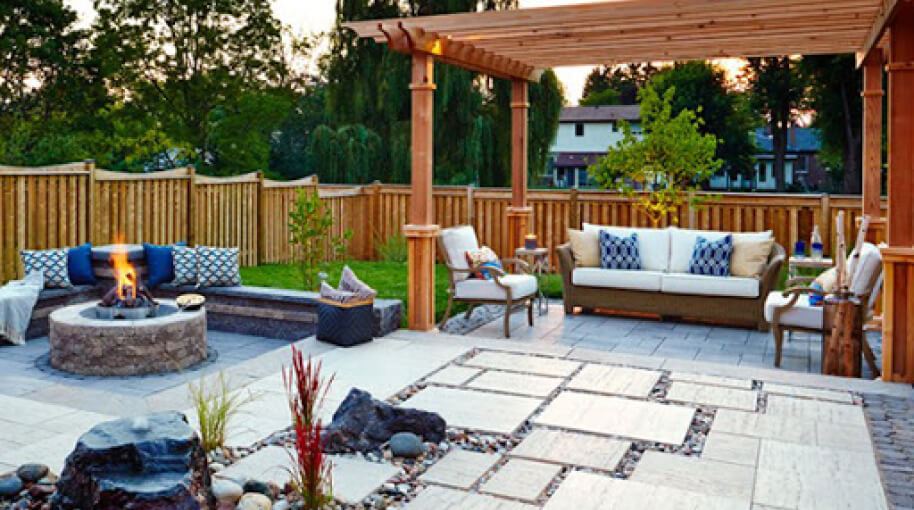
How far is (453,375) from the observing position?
5867 millimetres

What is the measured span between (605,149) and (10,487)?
107 ft

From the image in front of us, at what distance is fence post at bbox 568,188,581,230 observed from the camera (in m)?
11.9

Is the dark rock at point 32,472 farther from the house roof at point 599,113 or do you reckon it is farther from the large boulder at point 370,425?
the house roof at point 599,113

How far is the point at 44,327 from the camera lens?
24.8ft

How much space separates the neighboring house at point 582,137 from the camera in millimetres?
34469

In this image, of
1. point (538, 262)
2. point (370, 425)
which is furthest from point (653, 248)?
point (370, 425)

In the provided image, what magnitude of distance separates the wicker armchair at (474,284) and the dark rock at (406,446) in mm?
3488

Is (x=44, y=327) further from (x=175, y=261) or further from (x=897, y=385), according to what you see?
(x=897, y=385)

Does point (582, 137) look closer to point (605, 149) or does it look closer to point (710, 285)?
point (605, 149)

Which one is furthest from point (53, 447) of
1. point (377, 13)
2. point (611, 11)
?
point (377, 13)

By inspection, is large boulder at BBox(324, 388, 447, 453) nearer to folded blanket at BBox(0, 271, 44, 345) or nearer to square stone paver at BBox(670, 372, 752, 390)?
square stone paver at BBox(670, 372, 752, 390)

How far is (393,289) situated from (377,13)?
7714 mm

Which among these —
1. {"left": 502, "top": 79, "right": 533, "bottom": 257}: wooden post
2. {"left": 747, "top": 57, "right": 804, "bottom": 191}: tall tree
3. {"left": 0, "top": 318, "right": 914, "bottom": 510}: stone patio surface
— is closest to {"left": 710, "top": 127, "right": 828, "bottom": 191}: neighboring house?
{"left": 747, "top": 57, "right": 804, "bottom": 191}: tall tree

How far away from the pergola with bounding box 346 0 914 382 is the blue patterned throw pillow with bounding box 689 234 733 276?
145 centimetres
